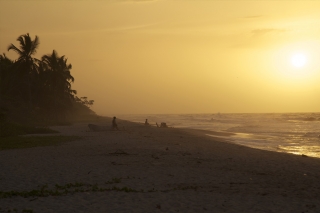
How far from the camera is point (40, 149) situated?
60.3 feet

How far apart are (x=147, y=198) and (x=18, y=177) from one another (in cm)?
478

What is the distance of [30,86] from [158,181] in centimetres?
3883

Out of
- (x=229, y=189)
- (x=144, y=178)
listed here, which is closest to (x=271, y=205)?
(x=229, y=189)

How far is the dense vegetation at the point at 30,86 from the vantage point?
42.7 m

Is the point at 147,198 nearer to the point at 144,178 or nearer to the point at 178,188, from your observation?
the point at 178,188

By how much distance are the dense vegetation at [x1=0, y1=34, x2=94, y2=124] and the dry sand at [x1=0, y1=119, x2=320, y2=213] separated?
26302 mm

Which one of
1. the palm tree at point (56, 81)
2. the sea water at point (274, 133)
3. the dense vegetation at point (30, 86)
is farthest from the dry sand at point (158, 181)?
the palm tree at point (56, 81)

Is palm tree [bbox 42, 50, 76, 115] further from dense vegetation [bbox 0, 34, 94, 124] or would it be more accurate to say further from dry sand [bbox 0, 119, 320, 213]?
dry sand [bbox 0, 119, 320, 213]

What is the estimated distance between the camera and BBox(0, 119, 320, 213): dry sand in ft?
28.9

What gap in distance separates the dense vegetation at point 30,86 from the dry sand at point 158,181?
2630 centimetres

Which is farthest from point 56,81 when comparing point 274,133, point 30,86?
point 274,133

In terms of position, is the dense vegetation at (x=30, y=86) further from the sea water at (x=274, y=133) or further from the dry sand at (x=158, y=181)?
the dry sand at (x=158, y=181)

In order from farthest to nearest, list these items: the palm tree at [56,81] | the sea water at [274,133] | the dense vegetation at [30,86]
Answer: the palm tree at [56,81] → the dense vegetation at [30,86] → the sea water at [274,133]

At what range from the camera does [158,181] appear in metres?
11.4
